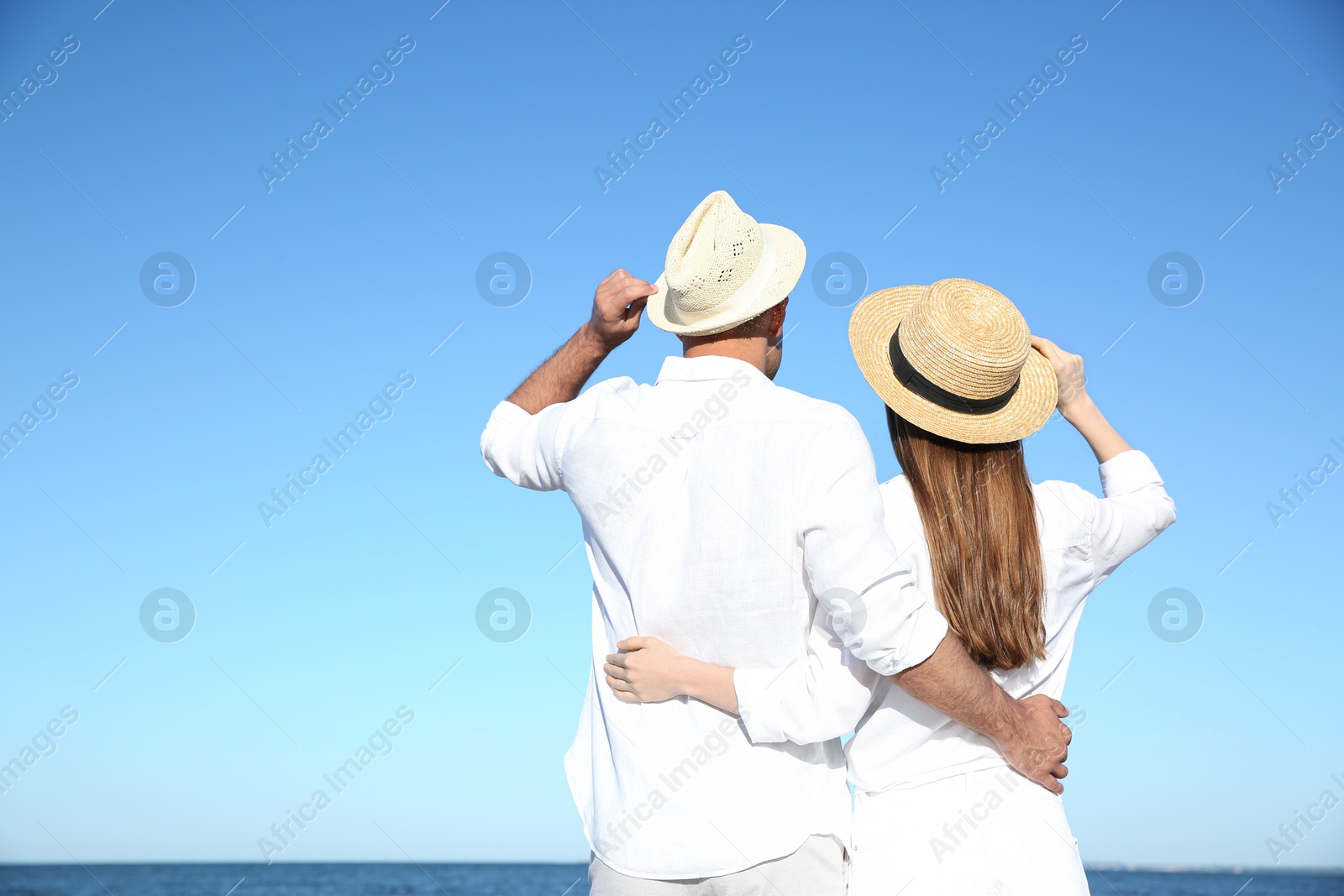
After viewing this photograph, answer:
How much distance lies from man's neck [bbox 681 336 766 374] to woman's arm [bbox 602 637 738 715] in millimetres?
730

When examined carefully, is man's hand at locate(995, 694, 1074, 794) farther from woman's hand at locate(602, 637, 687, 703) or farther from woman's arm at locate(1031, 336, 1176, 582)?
woman's hand at locate(602, 637, 687, 703)

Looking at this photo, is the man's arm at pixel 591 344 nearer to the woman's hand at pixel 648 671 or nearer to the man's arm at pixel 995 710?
the woman's hand at pixel 648 671

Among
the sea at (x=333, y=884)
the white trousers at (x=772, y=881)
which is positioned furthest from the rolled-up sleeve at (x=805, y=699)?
the sea at (x=333, y=884)

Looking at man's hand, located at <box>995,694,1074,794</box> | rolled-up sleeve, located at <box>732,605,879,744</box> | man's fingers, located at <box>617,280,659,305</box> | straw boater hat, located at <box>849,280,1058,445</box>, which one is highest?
man's fingers, located at <box>617,280,659,305</box>

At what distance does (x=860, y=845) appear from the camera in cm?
237

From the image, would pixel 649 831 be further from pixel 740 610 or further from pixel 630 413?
pixel 630 413

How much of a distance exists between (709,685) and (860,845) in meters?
0.59

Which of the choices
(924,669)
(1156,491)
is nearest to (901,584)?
(924,669)

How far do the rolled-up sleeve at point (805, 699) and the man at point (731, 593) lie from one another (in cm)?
6

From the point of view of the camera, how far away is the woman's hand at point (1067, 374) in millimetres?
2873

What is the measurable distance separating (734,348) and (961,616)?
87 centimetres

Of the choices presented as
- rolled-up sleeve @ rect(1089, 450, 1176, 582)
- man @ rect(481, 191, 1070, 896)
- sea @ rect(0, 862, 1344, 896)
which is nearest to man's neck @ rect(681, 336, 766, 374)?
man @ rect(481, 191, 1070, 896)

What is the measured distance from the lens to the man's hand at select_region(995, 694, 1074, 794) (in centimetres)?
237

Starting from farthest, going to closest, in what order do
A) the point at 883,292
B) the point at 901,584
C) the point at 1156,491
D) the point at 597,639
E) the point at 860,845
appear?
the point at 883,292 < the point at 1156,491 < the point at 597,639 < the point at 860,845 < the point at 901,584
